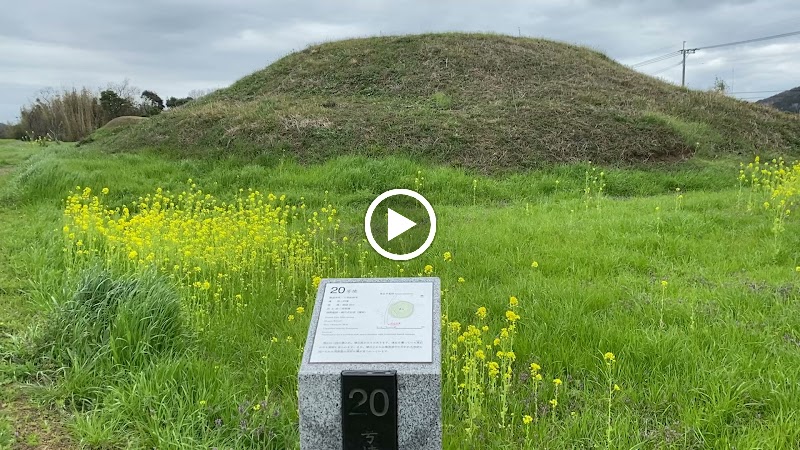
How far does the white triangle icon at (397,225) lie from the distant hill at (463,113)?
167 inches

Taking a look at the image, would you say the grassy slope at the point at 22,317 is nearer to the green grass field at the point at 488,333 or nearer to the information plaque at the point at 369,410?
the green grass field at the point at 488,333

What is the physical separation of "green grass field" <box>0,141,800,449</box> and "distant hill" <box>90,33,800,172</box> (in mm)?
4979

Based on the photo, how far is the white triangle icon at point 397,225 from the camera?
22.9ft

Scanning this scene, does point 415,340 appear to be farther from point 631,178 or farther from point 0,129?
point 0,129

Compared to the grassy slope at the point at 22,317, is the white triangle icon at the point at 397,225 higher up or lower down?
higher up

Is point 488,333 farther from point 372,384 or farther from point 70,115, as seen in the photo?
point 70,115

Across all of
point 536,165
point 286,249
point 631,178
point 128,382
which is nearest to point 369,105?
point 536,165

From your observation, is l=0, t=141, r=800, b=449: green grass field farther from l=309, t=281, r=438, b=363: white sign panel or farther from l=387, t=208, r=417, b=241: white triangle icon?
l=309, t=281, r=438, b=363: white sign panel

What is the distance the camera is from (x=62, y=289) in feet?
15.0

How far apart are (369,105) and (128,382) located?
12.3 meters

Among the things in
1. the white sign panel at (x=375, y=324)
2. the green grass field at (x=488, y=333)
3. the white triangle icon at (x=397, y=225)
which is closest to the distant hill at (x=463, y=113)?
the white triangle icon at (x=397, y=225)
